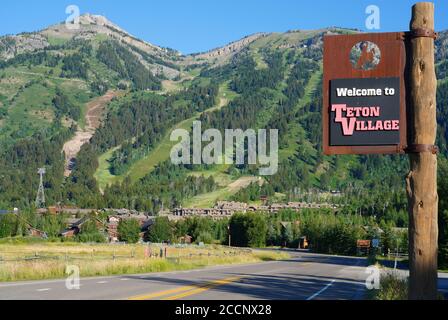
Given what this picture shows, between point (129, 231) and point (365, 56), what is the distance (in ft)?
424

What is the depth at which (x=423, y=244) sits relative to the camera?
415 inches

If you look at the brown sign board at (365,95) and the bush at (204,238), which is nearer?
the brown sign board at (365,95)

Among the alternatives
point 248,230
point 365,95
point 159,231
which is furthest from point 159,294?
point 159,231

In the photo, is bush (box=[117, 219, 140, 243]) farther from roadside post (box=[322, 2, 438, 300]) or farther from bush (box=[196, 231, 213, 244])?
roadside post (box=[322, 2, 438, 300])

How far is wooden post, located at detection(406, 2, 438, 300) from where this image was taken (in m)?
10.6

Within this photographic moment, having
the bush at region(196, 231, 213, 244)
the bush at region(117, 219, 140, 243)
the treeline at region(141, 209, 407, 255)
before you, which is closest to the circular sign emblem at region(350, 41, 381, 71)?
the treeline at region(141, 209, 407, 255)

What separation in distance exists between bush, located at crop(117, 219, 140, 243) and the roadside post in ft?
423

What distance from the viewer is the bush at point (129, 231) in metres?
138

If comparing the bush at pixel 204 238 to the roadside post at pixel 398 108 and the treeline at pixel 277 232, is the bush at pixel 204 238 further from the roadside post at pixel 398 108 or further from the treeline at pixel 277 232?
the roadside post at pixel 398 108

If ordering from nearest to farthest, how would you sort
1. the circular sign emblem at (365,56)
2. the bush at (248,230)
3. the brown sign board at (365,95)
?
the brown sign board at (365,95), the circular sign emblem at (365,56), the bush at (248,230)

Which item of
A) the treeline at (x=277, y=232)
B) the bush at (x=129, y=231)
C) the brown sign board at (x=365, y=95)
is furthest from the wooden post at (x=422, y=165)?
the bush at (x=129, y=231)

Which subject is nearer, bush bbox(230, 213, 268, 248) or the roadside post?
the roadside post
